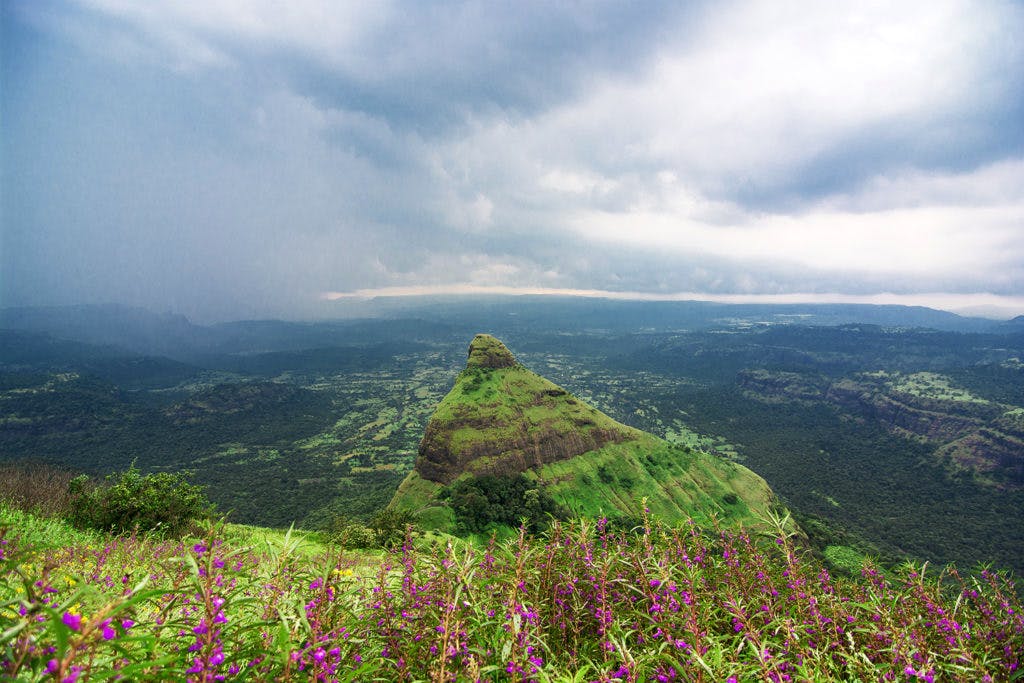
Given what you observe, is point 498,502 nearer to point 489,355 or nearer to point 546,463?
point 546,463

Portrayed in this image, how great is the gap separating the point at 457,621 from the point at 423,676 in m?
0.80

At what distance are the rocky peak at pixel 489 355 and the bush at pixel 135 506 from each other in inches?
2749

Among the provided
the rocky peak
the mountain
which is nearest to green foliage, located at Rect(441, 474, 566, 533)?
the mountain

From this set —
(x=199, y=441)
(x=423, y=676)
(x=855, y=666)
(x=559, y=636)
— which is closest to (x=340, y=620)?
(x=423, y=676)

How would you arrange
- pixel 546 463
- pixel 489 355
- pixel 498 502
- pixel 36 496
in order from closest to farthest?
pixel 36 496 < pixel 498 502 < pixel 546 463 < pixel 489 355

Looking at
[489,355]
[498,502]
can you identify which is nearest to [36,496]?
[498,502]

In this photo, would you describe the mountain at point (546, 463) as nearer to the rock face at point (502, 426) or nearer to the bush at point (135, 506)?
the rock face at point (502, 426)

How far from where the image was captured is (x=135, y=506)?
27109mm

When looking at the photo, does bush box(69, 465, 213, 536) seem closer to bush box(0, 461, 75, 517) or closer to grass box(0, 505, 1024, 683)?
bush box(0, 461, 75, 517)

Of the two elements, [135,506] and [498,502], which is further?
[498,502]

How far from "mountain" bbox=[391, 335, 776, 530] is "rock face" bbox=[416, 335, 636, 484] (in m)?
0.21

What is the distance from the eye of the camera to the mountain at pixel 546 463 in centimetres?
7238

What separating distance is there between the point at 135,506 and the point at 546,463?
65.9 metres

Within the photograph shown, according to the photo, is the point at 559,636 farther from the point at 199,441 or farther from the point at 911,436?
the point at 911,436
